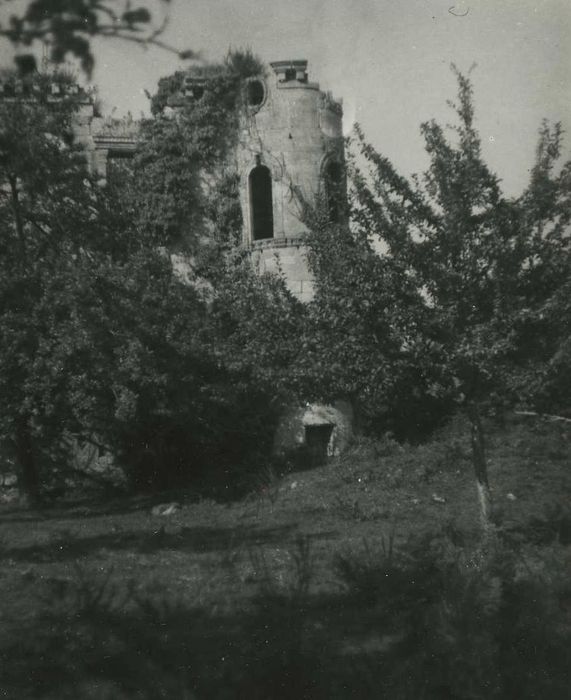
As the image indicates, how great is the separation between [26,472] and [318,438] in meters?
6.72

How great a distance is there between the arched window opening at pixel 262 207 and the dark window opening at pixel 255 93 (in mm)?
1818

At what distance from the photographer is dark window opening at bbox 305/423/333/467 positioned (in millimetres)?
17734

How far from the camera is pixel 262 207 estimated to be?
19.4 metres

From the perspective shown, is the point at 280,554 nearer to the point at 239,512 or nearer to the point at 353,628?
the point at 353,628

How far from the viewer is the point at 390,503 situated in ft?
42.1

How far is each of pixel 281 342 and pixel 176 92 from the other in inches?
462

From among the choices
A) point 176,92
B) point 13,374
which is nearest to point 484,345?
point 13,374

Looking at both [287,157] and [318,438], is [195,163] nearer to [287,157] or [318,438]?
[287,157]

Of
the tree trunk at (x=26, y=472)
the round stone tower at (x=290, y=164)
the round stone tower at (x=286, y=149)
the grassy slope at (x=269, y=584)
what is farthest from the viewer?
the round stone tower at (x=286, y=149)

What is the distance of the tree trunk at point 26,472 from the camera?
53.2 feet

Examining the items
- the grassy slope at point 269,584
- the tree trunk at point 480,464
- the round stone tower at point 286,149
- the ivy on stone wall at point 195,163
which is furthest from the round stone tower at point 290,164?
the tree trunk at point 480,464

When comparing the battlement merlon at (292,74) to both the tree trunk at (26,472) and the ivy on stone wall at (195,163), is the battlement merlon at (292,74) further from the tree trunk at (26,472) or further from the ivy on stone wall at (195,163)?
the tree trunk at (26,472)

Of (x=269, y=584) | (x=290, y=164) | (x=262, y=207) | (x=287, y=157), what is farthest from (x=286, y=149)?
(x=269, y=584)

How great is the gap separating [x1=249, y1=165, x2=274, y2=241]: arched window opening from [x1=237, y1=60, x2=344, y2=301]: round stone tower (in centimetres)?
24
